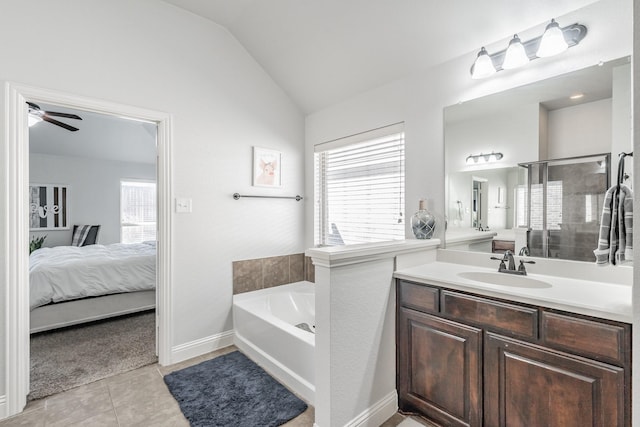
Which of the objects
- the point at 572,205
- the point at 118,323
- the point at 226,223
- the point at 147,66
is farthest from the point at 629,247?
the point at 118,323

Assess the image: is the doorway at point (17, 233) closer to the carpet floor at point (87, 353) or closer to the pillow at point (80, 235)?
the carpet floor at point (87, 353)

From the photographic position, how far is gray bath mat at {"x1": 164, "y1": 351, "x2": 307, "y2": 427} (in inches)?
70.2

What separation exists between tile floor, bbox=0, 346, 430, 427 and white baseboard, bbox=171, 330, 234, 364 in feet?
0.79

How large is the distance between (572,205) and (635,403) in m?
1.03

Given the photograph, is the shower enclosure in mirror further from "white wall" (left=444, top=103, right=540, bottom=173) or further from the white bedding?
the white bedding

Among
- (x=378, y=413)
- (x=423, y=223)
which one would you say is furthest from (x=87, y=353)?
(x=423, y=223)

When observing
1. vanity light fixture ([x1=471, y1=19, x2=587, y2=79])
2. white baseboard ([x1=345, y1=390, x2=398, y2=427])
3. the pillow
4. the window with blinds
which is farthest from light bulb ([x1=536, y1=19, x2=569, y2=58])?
the pillow

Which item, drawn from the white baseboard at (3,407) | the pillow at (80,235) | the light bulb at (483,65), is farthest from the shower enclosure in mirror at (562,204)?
the pillow at (80,235)

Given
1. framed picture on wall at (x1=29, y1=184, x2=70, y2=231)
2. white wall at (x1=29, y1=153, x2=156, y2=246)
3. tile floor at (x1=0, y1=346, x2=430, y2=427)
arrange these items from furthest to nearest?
white wall at (x1=29, y1=153, x2=156, y2=246) < framed picture on wall at (x1=29, y1=184, x2=70, y2=231) < tile floor at (x1=0, y1=346, x2=430, y2=427)

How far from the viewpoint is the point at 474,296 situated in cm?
152

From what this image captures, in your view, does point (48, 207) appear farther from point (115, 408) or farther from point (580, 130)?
point (580, 130)

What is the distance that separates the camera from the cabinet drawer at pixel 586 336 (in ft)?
3.73

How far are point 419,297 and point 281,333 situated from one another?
1025 millimetres

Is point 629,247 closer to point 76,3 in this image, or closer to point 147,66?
point 147,66
